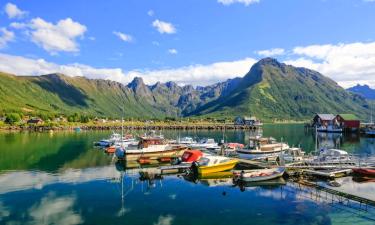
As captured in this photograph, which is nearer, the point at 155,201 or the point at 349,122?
the point at 155,201

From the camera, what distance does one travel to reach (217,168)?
180 feet

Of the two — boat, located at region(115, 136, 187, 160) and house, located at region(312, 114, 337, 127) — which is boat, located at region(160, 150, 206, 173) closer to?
boat, located at region(115, 136, 187, 160)

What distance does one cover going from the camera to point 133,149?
74.3 metres

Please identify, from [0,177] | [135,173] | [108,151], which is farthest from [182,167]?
[108,151]

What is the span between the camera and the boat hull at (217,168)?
53688 mm

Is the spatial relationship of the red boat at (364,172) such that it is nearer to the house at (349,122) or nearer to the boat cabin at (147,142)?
the boat cabin at (147,142)

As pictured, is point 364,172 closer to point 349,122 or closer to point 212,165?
point 212,165

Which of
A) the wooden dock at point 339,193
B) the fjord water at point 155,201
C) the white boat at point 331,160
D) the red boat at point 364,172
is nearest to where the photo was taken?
the fjord water at point 155,201

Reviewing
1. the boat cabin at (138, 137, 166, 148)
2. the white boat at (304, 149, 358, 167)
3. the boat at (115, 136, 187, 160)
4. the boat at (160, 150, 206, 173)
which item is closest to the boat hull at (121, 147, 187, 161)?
the boat at (115, 136, 187, 160)

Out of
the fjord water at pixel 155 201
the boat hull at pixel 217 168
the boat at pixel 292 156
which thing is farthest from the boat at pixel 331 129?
the boat hull at pixel 217 168

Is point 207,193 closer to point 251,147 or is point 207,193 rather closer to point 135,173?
point 135,173

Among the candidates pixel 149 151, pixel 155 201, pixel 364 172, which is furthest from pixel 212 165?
pixel 364 172

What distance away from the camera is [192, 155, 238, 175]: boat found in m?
53.8

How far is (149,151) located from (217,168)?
69.2ft
